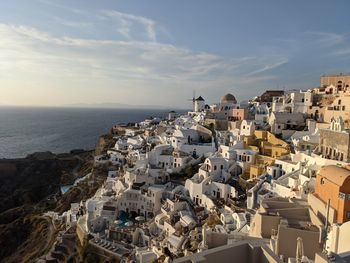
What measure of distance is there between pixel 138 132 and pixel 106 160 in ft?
39.5

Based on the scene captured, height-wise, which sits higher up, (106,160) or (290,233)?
(290,233)

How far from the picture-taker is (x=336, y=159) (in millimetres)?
20844

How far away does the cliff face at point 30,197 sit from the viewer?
3089 centimetres

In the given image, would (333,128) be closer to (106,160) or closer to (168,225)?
(168,225)

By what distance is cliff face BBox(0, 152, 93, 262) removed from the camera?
30.9 meters

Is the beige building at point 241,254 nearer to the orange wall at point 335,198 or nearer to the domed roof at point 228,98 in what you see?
the orange wall at point 335,198

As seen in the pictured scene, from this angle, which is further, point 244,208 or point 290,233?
point 244,208

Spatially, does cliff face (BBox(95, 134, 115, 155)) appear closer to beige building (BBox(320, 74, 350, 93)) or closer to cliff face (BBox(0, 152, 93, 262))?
cliff face (BBox(0, 152, 93, 262))

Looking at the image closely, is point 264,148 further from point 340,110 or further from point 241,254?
point 241,254

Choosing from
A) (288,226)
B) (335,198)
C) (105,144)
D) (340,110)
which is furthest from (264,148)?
(105,144)

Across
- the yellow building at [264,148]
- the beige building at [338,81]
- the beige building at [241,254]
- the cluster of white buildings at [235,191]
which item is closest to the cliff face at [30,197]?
the cluster of white buildings at [235,191]

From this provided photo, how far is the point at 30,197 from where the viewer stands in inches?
1786

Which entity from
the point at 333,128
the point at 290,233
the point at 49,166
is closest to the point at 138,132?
the point at 49,166

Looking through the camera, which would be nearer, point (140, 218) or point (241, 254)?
point (241, 254)
